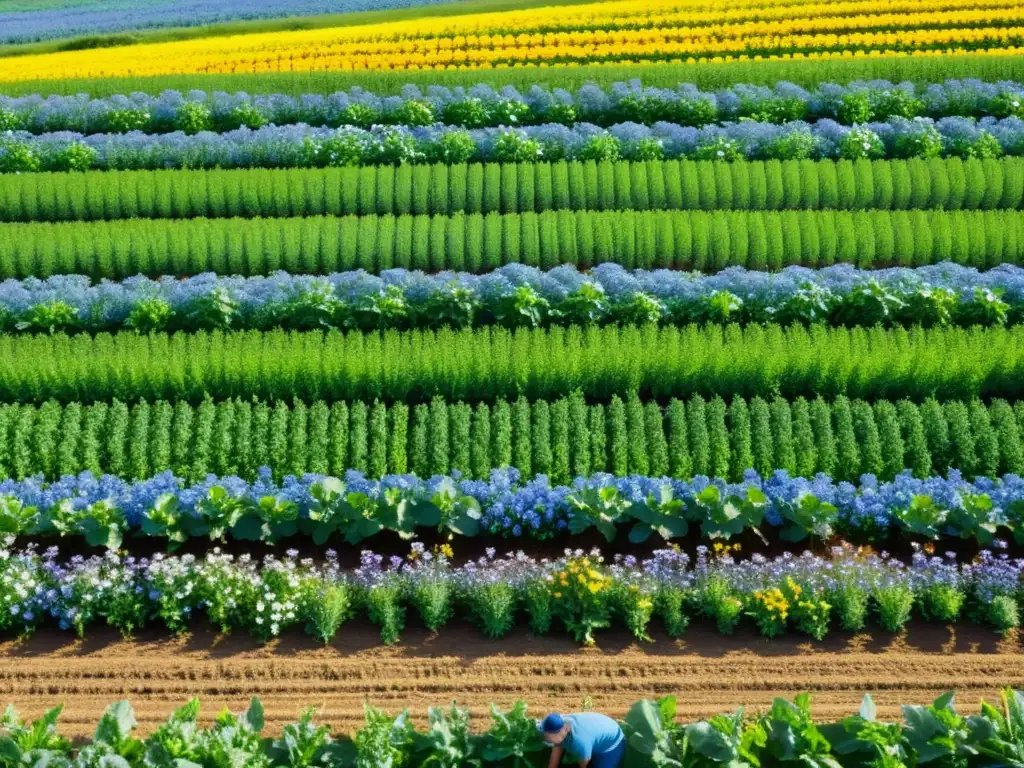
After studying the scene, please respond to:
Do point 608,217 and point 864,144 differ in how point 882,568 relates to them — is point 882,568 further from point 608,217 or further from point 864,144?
point 864,144

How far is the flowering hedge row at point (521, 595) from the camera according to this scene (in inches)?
523

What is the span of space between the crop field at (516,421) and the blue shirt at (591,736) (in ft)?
1.14

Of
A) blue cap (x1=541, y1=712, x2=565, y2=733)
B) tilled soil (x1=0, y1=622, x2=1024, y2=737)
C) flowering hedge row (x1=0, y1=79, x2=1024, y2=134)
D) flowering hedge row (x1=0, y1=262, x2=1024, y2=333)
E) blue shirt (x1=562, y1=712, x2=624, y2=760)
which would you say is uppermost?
flowering hedge row (x1=0, y1=79, x2=1024, y2=134)

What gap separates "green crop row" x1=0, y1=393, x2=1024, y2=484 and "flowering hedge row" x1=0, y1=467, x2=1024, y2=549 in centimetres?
76

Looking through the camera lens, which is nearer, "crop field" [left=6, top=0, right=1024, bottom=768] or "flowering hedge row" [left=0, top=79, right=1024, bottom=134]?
"crop field" [left=6, top=0, right=1024, bottom=768]

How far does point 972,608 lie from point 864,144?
40.7 ft

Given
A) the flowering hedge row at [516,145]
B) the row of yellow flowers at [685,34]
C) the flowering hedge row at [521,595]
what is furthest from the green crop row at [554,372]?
the row of yellow flowers at [685,34]

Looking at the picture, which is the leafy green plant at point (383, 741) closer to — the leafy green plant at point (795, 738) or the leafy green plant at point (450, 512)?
the leafy green plant at point (450, 512)

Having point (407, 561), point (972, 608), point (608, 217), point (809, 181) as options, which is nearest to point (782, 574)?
point (972, 608)

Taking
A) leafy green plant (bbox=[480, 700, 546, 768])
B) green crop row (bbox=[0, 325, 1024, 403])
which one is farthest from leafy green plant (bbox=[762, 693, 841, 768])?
green crop row (bbox=[0, 325, 1024, 403])

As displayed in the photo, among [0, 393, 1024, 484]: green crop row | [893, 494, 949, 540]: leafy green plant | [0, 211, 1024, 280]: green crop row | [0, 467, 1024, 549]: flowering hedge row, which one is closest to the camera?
[893, 494, 949, 540]: leafy green plant

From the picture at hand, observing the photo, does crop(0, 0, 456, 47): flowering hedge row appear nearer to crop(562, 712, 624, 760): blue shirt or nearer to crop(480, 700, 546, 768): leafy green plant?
crop(480, 700, 546, 768): leafy green plant

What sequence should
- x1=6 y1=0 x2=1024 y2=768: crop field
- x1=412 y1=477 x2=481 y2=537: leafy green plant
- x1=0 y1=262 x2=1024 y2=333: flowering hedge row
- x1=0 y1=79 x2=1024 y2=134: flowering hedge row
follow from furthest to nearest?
x1=0 y1=79 x2=1024 y2=134: flowering hedge row < x1=0 y1=262 x2=1024 y2=333: flowering hedge row < x1=412 y1=477 x2=481 y2=537: leafy green plant < x1=6 y1=0 x2=1024 y2=768: crop field

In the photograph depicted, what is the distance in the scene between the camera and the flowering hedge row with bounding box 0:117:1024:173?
2319 cm
